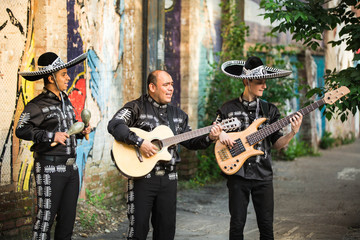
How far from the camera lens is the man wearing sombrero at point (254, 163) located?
5352 millimetres

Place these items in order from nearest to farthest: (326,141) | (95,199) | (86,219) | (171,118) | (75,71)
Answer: (171,118)
(86,219)
(75,71)
(95,199)
(326,141)

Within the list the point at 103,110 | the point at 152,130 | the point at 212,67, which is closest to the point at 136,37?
the point at 103,110

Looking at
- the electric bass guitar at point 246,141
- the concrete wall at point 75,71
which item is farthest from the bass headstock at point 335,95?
the concrete wall at point 75,71

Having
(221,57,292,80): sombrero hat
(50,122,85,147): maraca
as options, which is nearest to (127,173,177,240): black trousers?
(50,122,85,147): maraca

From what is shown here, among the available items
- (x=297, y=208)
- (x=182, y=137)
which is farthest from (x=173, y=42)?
(x=182, y=137)

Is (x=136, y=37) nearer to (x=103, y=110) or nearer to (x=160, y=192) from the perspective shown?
(x=103, y=110)

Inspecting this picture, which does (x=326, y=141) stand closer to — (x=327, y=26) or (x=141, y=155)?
(x=327, y=26)

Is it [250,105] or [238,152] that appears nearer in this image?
[238,152]

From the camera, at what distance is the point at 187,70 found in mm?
10523

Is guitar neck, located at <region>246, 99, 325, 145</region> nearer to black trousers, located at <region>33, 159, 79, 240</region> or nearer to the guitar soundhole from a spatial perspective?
the guitar soundhole

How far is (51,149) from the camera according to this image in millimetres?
5125

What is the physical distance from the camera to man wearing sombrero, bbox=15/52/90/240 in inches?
199

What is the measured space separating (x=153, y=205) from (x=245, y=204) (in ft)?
2.99

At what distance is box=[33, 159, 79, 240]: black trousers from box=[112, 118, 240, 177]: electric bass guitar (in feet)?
1.79
